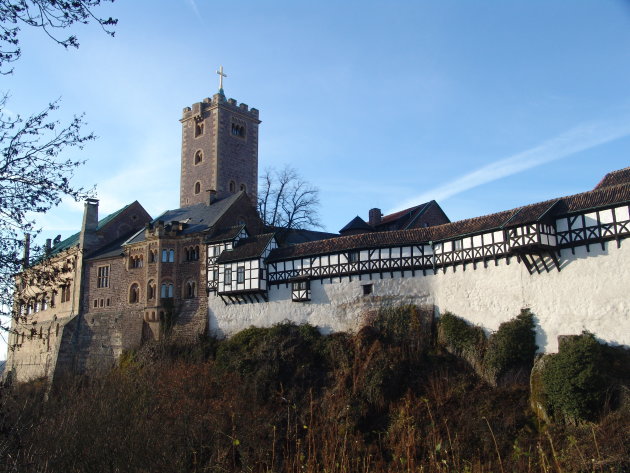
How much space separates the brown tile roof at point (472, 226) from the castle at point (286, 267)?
76 millimetres

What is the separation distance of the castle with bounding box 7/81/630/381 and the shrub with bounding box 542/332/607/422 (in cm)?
151

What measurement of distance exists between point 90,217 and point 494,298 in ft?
90.9

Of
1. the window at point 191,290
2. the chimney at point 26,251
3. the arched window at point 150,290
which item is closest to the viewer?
the chimney at point 26,251

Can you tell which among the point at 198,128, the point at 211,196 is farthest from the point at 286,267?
the point at 198,128

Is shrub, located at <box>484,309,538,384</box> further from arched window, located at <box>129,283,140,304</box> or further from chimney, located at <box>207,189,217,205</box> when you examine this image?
chimney, located at <box>207,189,217,205</box>

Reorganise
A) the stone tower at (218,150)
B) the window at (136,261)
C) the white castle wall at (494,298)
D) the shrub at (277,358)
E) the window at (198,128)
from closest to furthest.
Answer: the white castle wall at (494,298) → the shrub at (277,358) → the window at (136,261) → the stone tower at (218,150) → the window at (198,128)

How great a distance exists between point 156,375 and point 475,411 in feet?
47.3

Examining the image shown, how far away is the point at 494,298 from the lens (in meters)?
27.2

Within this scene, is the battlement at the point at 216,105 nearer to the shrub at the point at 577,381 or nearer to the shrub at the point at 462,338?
the shrub at the point at 462,338

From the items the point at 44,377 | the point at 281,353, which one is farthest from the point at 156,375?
the point at 44,377

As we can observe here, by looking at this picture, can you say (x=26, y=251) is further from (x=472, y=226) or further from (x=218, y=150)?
(x=218, y=150)

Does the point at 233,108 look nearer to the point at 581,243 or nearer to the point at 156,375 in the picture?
the point at 156,375

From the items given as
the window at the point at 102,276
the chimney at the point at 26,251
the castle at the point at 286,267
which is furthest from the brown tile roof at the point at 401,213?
the chimney at the point at 26,251

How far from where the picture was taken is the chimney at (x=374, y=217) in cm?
4366
